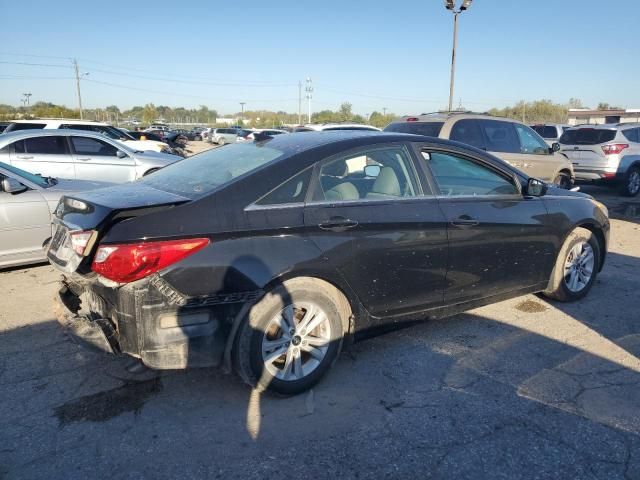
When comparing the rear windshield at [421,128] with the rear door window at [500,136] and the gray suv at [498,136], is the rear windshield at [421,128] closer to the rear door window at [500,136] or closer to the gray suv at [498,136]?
the gray suv at [498,136]

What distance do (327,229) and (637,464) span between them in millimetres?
2062

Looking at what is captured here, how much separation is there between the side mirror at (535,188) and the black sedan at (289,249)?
2cm

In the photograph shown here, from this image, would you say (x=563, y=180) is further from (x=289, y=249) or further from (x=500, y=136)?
(x=289, y=249)

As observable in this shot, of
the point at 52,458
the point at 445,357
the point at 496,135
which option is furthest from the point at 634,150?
the point at 52,458

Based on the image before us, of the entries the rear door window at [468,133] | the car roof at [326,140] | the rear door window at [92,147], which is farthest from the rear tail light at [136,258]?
the rear door window at [92,147]

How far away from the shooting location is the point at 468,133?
8.32 m

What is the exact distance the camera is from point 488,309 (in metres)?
4.65

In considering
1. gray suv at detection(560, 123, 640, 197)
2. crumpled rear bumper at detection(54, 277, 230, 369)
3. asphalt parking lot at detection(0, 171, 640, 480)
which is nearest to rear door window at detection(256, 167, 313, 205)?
crumpled rear bumper at detection(54, 277, 230, 369)

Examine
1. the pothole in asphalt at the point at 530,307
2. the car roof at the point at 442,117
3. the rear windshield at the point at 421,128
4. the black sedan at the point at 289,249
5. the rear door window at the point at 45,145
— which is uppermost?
the car roof at the point at 442,117

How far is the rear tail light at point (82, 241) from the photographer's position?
272 centimetres

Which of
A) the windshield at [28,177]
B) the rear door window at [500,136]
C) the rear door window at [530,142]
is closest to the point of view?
the windshield at [28,177]

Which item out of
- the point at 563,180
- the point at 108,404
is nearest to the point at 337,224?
the point at 108,404

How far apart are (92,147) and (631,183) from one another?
40.8 ft

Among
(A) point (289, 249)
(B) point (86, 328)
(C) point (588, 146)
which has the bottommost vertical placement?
(B) point (86, 328)
